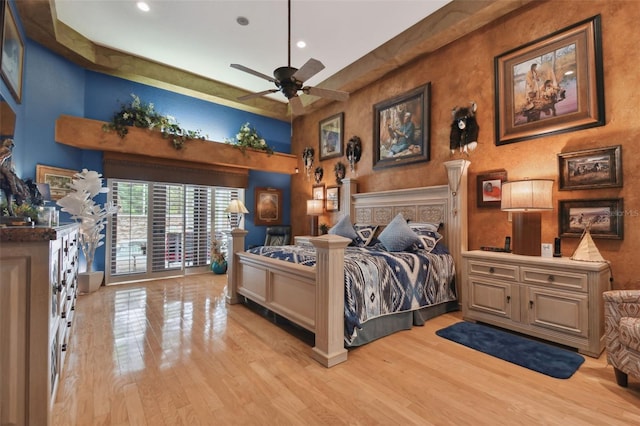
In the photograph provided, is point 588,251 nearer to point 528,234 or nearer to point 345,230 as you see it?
point 528,234

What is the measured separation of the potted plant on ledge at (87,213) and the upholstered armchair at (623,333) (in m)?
6.00

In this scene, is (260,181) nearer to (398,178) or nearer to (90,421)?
(398,178)

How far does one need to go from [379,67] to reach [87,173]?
15.8 feet

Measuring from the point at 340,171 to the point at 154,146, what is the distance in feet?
11.1

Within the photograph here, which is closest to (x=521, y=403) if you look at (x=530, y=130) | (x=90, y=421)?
(x=90, y=421)

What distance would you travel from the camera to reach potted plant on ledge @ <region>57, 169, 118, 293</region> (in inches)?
166

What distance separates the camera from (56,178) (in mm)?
4312

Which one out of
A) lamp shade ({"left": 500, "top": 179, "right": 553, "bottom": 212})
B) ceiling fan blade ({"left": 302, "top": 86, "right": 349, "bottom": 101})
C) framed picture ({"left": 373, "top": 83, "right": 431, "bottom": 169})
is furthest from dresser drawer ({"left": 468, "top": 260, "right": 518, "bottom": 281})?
ceiling fan blade ({"left": 302, "top": 86, "right": 349, "bottom": 101})

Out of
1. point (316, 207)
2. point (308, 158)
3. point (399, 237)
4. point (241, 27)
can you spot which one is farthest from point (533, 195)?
point (308, 158)

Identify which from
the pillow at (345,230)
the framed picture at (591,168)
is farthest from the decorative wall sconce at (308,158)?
the framed picture at (591,168)

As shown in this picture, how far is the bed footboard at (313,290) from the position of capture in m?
→ 2.32

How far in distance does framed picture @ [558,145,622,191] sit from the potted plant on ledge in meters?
6.04

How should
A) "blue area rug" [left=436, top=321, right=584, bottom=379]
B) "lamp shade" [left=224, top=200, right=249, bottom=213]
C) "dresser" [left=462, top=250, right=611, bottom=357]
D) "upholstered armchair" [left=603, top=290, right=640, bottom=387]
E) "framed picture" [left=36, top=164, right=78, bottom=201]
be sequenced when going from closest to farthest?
"upholstered armchair" [left=603, top=290, right=640, bottom=387] → "blue area rug" [left=436, top=321, right=584, bottom=379] → "dresser" [left=462, top=250, right=611, bottom=357] → "framed picture" [left=36, top=164, right=78, bottom=201] → "lamp shade" [left=224, top=200, right=249, bottom=213]

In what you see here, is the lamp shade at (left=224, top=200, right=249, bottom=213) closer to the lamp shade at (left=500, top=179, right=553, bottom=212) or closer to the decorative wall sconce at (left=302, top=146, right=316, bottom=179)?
the decorative wall sconce at (left=302, top=146, right=316, bottom=179)
